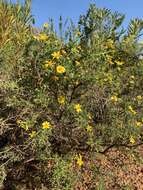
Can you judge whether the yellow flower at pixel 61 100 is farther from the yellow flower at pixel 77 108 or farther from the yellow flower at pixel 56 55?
the yellow flower at pixel 56 55

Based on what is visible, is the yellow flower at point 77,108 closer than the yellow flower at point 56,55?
Yes

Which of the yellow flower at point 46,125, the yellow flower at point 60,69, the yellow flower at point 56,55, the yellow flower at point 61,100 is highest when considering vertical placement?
the yellow flower at point 56,55

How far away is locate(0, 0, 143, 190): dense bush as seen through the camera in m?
4.21

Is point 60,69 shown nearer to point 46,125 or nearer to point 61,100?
point 61,100

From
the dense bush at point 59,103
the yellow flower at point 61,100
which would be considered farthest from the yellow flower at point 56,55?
the yellow flower at point 61,100

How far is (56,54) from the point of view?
4.26 metres

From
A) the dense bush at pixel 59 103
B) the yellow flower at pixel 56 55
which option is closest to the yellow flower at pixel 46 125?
the dense bush at pixel 59 103

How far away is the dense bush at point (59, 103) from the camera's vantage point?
4.21 m

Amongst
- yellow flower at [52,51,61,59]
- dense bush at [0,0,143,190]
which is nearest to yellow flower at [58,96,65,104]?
dense bush at [0,0,143,190]

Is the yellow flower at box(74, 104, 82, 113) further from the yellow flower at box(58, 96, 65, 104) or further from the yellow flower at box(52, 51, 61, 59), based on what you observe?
the yellow flower at box(52, 51, 61, 59)

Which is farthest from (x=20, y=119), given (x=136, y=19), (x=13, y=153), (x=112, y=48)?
(x=136, y=19)

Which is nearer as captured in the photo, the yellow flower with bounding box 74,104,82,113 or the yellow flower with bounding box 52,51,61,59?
the yellow flower with bounding box 74,104,82,113

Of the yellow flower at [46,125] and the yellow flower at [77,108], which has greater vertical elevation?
the yellow flower at [77,108]

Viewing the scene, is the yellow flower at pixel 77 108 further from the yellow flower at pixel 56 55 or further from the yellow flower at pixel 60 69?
the yellow flower at pixel 56 55
